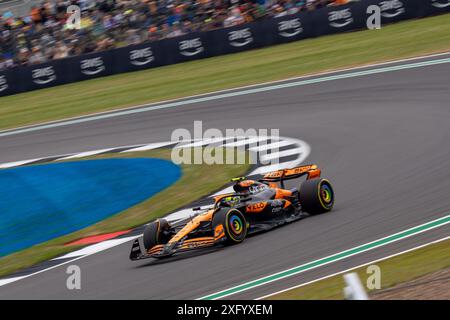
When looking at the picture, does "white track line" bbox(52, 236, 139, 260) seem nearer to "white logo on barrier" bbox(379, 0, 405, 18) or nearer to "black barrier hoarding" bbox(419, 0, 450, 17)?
"white logo on barrier" bbox(379, 0, 405, 18)

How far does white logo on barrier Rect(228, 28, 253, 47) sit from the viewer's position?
92.9 ft

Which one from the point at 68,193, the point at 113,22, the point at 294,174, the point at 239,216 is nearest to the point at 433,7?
the point at 113,22

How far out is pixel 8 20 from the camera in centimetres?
3319

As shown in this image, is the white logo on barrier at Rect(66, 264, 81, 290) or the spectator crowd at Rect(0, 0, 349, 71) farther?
the spectator crowd at Rect(0, 0, 349, 71)

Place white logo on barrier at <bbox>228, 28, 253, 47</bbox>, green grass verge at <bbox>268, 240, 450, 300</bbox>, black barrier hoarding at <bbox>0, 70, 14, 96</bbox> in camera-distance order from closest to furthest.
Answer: green grass verge at <bbox>268, 240, 450, 300</bbox>, white logo on barrier at <bbox>228, 28, 253, 47</bbox>, black barrier hoarding at <bbox>0, 70, 14, 96</bbox>

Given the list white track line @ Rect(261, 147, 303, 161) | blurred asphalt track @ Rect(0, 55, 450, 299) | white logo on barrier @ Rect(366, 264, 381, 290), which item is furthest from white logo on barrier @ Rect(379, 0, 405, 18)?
white logo on barrier @ Rect(366, 264, 381, 290)

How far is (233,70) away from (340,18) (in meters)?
3.88

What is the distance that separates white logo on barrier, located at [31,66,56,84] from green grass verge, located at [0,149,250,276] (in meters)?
15.0

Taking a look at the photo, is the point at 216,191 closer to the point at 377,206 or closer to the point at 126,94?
the point at 377,206

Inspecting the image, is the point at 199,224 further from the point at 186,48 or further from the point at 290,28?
the point at 186,48

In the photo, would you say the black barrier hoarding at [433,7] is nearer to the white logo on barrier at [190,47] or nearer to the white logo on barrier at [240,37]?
the white logo on barrier at [240,37]

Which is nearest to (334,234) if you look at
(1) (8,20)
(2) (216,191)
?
(2) (216,191)

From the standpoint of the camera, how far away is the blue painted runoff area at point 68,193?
13.5m

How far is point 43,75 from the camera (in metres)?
30.5
